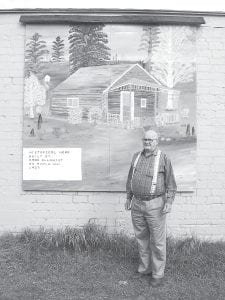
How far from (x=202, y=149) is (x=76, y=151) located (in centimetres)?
205

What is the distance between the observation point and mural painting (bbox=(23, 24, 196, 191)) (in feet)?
20.1

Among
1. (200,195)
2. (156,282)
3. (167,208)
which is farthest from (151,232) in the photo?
(200,195)

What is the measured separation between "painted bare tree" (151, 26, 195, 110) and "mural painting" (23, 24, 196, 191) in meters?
0.02

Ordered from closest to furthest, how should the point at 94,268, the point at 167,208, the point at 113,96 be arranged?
1. the point at 167,208
2. the point at 94,268
3. the point at 113,96

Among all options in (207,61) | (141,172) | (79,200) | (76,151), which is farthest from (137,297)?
(207,61)

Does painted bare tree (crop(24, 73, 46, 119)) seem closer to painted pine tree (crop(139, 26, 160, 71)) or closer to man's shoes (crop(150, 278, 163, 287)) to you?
painted pine tree (crop(139, 26, 160, 71))

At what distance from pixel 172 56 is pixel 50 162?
2.63 meters

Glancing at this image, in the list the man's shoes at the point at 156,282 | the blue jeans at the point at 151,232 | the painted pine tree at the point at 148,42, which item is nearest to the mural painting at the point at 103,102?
the painted pine tree at the point at 148,42

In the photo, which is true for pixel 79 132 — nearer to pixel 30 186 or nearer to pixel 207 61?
pixel 30 186

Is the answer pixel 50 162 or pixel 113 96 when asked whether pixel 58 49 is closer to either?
pixel 113 96

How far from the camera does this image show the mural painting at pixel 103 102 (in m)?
6.14

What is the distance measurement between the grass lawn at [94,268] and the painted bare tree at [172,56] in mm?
2340

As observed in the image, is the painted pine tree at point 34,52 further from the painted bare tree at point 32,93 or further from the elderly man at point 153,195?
the elderly man at point 153,195

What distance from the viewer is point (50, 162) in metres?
6.17
